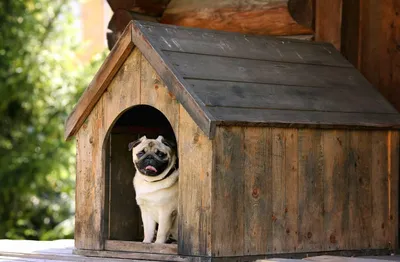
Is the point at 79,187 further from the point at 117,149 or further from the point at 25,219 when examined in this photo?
the point at 25,219

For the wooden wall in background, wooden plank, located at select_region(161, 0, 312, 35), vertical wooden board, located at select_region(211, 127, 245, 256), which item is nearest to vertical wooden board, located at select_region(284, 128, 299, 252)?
vertical wooden board, located at select_region(211, 127, 245, 256)

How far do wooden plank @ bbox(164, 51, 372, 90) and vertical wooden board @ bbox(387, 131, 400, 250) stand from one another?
1.40 feet

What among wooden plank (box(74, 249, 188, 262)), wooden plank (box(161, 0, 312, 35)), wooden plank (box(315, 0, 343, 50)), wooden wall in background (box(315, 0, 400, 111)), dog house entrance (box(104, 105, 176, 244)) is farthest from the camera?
wooden plank (box(161, 0, 312, 35))

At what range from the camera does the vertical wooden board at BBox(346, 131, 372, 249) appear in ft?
22.2

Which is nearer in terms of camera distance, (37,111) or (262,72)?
(262,72)

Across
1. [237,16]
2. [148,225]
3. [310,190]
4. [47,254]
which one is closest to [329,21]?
[237,16]

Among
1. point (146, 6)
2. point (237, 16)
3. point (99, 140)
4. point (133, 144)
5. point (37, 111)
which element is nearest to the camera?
point (99, 140)

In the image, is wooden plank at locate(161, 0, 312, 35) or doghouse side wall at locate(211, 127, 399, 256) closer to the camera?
doghouse side wall at locate(211, 127, 399, 256)

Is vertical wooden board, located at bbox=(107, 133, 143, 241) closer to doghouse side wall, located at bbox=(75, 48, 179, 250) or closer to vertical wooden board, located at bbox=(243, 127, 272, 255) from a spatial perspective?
doghouse side wall, located at bbox=(75, 48, 179, 250)

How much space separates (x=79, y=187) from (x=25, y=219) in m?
7.83

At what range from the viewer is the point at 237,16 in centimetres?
830

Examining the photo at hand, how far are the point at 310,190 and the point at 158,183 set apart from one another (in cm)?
93

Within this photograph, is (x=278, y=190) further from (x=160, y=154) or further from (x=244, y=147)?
(x=160, y=154)

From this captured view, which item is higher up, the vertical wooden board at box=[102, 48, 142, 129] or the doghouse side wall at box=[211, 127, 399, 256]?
the vertical wooden board at box=[102, 48, 142, 129]
